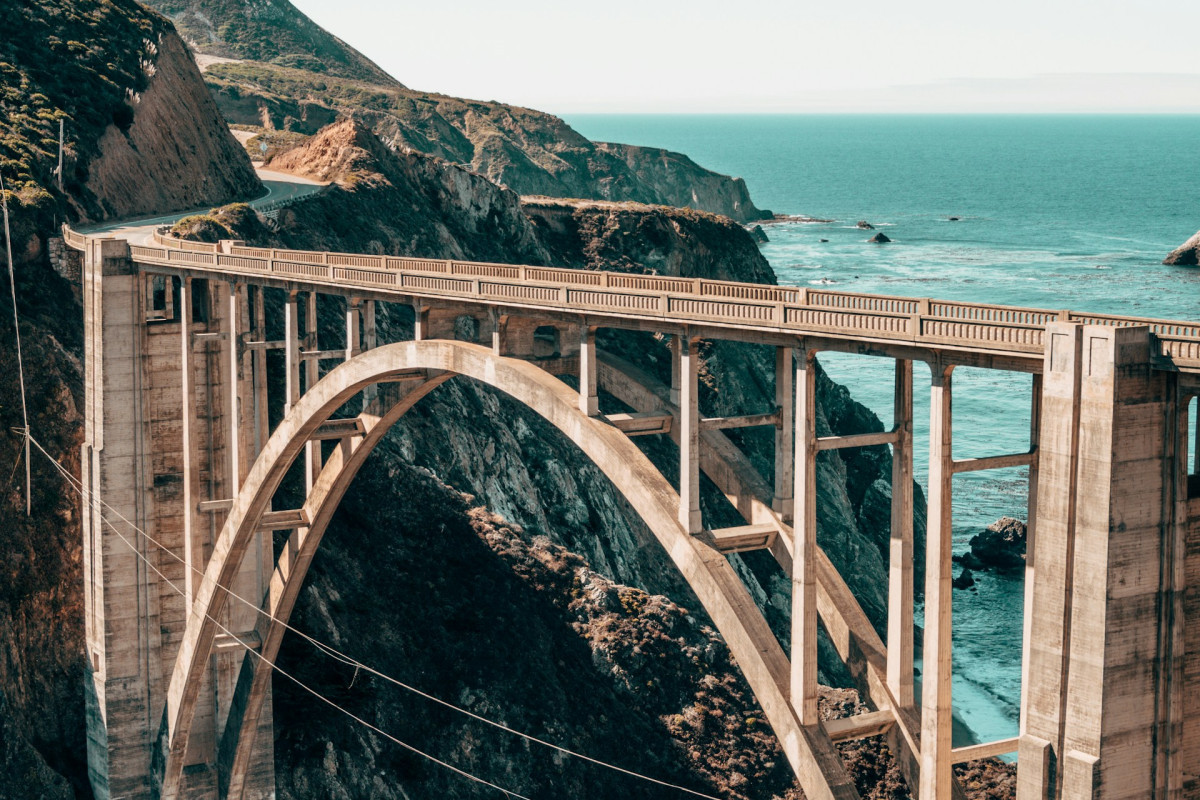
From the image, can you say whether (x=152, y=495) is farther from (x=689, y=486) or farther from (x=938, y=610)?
(x=938, y=610)

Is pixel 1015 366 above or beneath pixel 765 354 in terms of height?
above

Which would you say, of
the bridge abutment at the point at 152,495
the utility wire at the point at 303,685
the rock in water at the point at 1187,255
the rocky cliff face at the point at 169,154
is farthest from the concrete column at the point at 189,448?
the rock in water at the point at 1187,255

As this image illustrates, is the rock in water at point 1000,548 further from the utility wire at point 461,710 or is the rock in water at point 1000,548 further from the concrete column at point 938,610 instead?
the concrete column at point 938,610

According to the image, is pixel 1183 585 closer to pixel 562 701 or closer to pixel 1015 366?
pixel 1015 366

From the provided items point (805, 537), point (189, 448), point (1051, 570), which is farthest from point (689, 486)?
point (189, 448)

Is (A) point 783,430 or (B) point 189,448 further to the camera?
(B) point 189,448

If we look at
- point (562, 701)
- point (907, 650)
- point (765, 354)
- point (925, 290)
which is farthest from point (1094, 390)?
point (925, 290)

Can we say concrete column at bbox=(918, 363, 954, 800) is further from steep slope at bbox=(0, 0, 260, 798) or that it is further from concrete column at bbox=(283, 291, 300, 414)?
steep slope at bbox=(0, 0, 260, 798)
